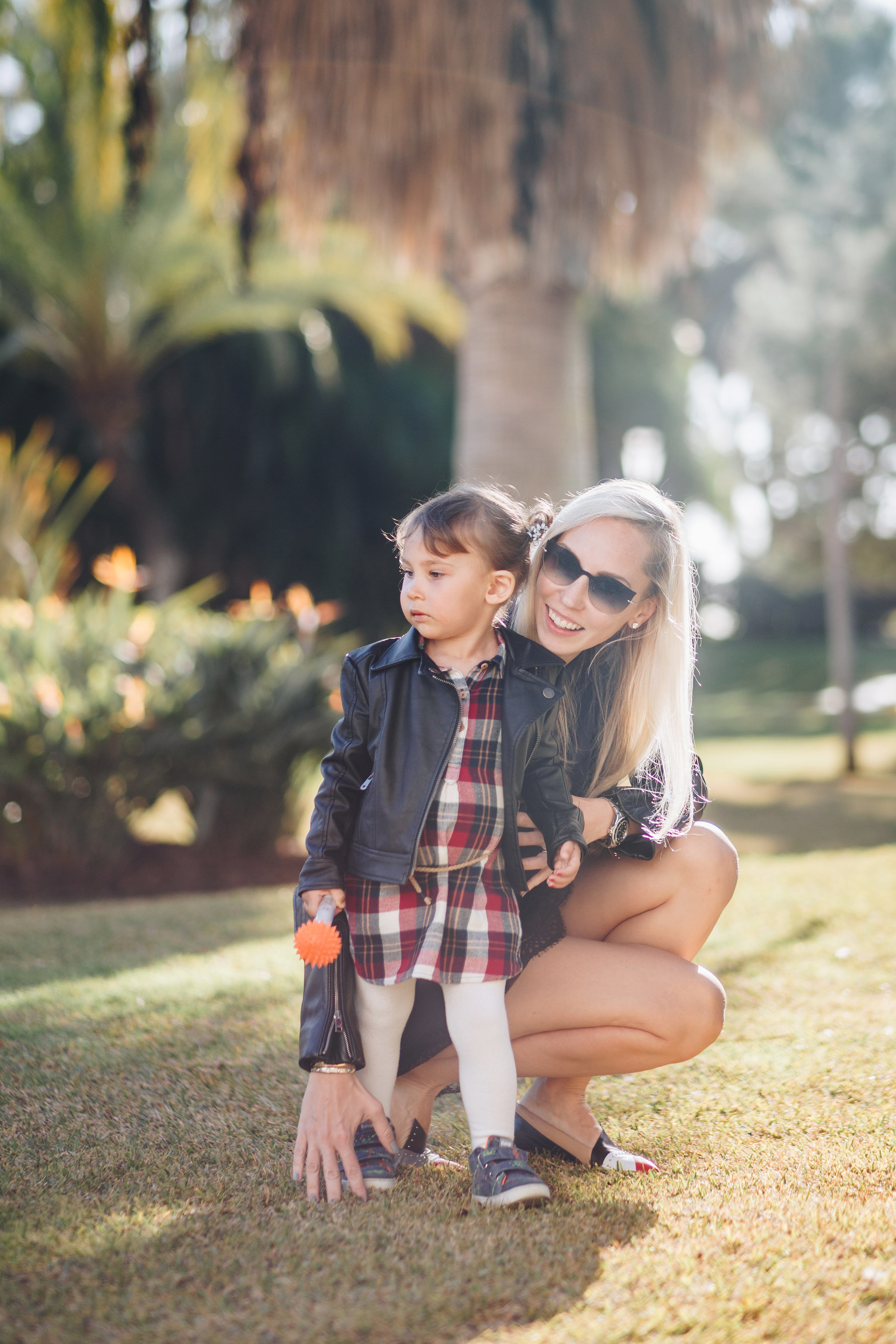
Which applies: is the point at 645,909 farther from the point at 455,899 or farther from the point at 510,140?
the point at 510,140

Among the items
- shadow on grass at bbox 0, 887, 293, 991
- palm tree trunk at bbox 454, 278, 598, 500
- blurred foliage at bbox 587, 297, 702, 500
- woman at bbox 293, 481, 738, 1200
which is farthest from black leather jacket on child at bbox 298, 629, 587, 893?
blurred foliage at bbox 587, 297, 702, 500

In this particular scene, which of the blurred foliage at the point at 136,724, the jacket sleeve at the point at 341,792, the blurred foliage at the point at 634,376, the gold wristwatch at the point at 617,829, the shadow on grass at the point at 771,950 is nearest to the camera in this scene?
the jacket sleeve at the point at 341,792

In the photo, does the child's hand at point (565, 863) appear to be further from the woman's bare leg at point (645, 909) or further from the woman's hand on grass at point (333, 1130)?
the woman's hand on grass at point (333, 1130)

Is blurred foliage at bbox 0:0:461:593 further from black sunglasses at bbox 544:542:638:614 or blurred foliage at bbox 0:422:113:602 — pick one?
black sunglasses at bbox 544:542:638:614

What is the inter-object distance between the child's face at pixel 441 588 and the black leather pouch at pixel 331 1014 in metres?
0.61

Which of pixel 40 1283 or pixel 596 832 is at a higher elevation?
pixel 596 832

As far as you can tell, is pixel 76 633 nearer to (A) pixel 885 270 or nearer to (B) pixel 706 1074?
(B) pixel 706 1074

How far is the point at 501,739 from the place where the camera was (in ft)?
7.09

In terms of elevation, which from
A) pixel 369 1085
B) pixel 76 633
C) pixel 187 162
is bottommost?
pixel 369 1085

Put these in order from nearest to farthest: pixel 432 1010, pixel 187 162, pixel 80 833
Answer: pixel 432 1010
pixel 80 833
pixel 187 162

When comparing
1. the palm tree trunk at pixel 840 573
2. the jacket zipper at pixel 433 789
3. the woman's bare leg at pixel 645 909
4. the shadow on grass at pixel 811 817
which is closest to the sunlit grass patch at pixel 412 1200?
the woman's bare leg at pixel 645 909

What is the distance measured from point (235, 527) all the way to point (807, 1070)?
44.6ft

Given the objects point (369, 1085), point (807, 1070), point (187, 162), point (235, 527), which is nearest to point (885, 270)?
point (187, 162)

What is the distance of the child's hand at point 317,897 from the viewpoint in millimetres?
2082
